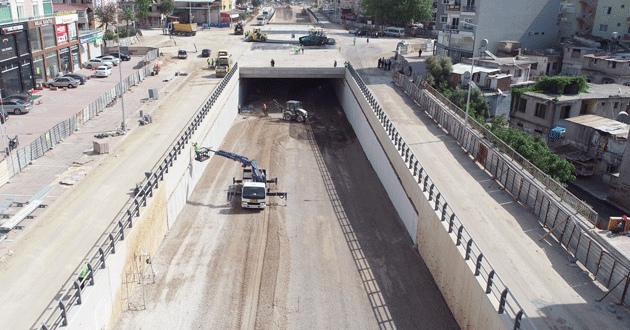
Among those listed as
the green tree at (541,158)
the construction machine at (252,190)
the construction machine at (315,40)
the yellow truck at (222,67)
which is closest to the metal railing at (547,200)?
the green tree at (541,158)

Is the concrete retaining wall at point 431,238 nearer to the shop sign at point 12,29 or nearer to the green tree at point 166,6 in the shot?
the shop sign at point 12,29

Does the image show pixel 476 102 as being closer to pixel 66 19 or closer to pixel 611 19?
pixel 611 19

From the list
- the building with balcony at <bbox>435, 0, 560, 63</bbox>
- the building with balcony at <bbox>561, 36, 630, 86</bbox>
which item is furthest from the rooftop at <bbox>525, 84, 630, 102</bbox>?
the building with balcony at <bbox>435, 0, 560, 63</bbox>

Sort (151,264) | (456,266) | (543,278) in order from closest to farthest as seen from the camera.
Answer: (543,278) → (456,266) → (151,264)

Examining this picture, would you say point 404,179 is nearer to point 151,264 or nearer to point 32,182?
point 151,264

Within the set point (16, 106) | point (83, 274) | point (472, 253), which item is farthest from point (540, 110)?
point (16, 106)

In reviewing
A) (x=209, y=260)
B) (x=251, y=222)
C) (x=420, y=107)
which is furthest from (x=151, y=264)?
(x=420, y=107)

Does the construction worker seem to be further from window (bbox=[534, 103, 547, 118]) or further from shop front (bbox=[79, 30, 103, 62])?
shop front (bbox=[79, 30, 103, 62])
